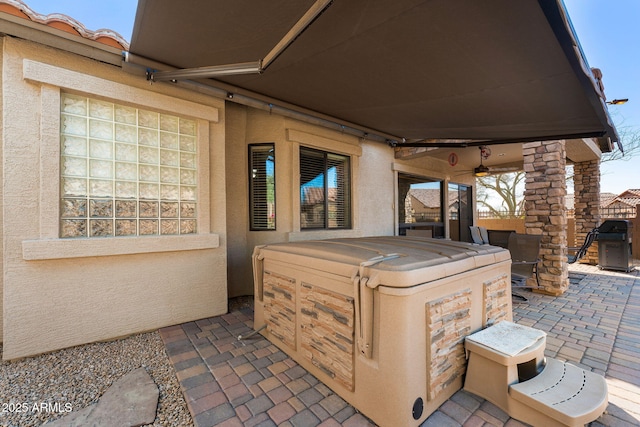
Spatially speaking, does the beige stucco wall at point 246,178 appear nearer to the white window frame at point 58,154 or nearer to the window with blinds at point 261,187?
the window with blinds at point 261,187

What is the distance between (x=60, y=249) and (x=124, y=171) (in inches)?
40.7

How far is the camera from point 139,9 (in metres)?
2.10

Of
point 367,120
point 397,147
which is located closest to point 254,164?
point 367,120

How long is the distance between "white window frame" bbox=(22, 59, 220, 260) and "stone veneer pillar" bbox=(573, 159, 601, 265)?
10438 millimetres

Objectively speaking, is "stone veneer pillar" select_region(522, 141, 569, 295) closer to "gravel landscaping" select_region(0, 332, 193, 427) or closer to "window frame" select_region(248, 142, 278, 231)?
"window frame" select_region(248, 142, 278, 231)

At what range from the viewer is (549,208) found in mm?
4672

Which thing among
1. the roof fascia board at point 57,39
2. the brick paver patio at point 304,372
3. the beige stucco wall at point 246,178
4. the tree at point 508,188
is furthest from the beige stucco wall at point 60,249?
the tree at point 508,188

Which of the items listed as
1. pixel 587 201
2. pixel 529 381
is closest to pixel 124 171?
pixel 529 381

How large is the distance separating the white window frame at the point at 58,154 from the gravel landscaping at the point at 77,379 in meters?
1.01

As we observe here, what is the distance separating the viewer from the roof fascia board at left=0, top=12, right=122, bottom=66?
2.41 meters

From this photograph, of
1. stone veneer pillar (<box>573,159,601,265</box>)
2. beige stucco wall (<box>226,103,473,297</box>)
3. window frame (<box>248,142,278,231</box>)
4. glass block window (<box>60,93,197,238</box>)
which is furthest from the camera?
stone veneer pillar (<box>573,159,601,265</box>)

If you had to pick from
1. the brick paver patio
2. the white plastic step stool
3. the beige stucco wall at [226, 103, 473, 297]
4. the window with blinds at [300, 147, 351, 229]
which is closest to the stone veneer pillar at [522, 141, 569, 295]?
the brick paver patio

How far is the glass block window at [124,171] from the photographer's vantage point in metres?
2.87

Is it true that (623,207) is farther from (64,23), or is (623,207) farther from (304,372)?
(64,23)
